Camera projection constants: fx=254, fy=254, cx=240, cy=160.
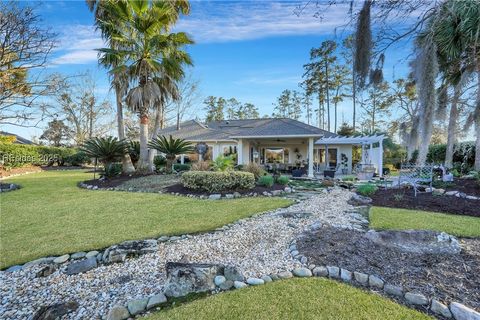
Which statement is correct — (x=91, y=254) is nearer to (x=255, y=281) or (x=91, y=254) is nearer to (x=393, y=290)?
(x=255, y=281)

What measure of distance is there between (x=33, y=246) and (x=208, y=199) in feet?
15.6

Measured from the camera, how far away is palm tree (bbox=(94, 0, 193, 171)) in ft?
37.5

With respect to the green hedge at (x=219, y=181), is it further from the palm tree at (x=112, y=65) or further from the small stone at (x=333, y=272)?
the small stone at (x=333, y=272)

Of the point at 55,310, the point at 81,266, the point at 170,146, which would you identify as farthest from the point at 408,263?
the point at 170,146

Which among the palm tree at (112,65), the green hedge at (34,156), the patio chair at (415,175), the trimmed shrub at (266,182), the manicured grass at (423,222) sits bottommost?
the manicured grass at (423,222)

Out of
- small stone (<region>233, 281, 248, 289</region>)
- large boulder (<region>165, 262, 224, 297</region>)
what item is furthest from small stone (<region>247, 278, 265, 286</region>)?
large boulder (<region>165, 262, 224, 297</region>)

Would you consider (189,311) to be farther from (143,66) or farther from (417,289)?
(143,66)

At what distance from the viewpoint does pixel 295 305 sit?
8.34ft

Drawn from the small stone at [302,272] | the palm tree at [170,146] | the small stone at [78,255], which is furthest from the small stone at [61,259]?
the palm tree at [170,146]

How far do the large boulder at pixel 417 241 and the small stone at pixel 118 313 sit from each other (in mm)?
3651

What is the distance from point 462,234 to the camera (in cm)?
455

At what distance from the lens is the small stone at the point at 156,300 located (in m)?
2.69

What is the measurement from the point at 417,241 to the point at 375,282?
1760mm

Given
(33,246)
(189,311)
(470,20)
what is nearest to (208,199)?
(33,246)
